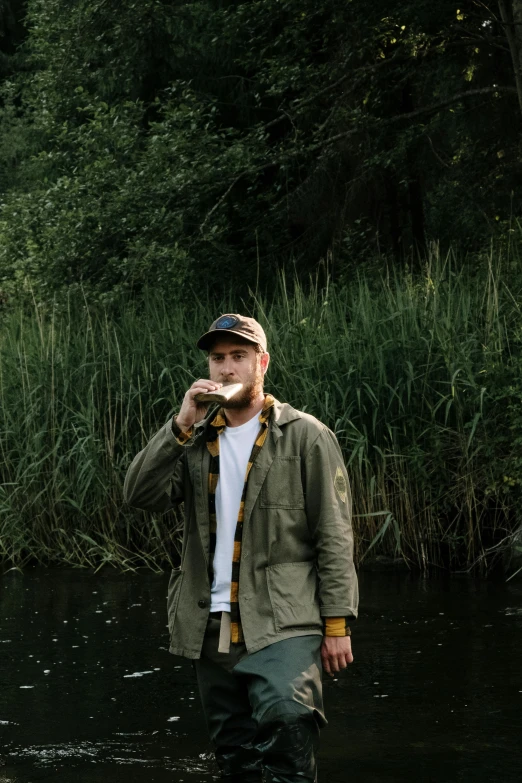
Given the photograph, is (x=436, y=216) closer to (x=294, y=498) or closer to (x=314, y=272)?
(x=314, y=272)

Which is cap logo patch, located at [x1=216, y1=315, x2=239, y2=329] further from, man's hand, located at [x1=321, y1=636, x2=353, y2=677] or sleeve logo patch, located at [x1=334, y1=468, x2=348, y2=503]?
man's hand, located at [x1=321, y1=636, x2=353, y2=677]

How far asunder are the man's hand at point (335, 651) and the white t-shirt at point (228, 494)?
336 mm

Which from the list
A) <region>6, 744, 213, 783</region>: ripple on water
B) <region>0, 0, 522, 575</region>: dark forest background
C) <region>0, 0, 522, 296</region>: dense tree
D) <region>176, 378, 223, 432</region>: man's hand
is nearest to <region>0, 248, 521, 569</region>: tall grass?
<region>0, 0, 522, 575</region>: dark forest background

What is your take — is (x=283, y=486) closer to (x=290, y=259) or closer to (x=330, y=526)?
(x=330, y=526)

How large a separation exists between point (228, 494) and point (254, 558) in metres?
0.23

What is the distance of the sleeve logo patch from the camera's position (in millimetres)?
4055

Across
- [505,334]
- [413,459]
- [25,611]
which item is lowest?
[25,611]

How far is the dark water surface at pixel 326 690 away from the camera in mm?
5254

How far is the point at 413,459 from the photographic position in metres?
9.30

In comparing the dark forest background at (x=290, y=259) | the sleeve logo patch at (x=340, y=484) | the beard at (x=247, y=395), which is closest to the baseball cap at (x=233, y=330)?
the beard at (x=247, y=395)

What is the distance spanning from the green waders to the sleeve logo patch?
46 cm

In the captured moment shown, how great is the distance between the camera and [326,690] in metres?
6.51

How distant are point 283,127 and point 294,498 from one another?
13.8 m

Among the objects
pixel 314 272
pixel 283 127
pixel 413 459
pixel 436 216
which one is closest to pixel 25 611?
pixel 413 459
